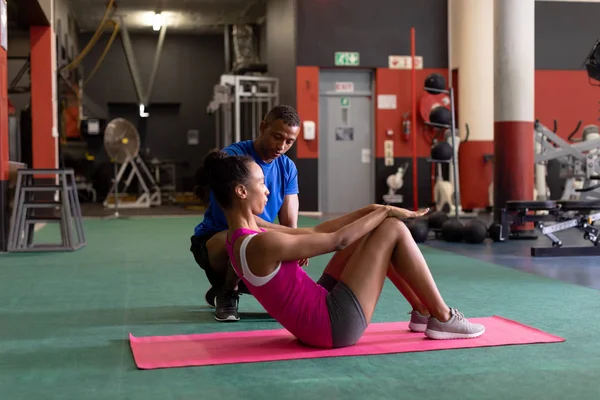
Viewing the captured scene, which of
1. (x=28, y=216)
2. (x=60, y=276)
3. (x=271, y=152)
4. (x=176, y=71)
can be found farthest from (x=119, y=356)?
(x=176, y=71)

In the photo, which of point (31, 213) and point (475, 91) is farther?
point (475, 91)

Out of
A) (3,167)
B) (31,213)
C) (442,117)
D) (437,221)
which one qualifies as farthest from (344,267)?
(442,117)

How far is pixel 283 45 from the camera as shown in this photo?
1241cm

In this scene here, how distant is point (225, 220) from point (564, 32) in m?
10.4

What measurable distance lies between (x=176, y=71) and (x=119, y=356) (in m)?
15.3

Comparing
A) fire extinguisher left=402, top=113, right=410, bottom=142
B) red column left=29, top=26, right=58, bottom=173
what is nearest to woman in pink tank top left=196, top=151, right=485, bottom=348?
red column left=29, top=26, right=58, bottom=173

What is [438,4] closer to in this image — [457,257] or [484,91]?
[484,91]

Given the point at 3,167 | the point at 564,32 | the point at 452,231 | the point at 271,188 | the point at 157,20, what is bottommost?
the point at 452,231

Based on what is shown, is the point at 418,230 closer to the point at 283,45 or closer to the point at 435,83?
the point at 435,83

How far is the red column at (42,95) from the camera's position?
32.1ft

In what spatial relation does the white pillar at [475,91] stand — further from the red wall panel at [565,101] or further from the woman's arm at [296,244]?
the woman's arm at [296,244]

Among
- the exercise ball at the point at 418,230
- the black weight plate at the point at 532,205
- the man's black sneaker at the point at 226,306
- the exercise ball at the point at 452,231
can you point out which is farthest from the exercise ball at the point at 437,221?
the man's black sneaker at the point at 226,306

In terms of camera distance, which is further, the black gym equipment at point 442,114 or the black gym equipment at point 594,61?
the black gym equipment at point 442,114

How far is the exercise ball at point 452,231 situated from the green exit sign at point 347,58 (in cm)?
512
